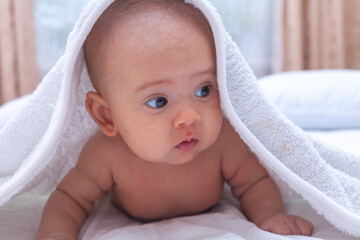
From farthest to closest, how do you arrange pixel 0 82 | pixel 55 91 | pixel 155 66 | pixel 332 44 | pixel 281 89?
pixel 332 44 → pixel 0 82 → pixel 281 89 → pixel 55 91 → pixel 155 66

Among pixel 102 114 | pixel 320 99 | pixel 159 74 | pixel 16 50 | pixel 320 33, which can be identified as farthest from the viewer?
pixel 320 33

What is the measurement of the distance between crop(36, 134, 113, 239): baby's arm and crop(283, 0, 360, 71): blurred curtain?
6.24 feet

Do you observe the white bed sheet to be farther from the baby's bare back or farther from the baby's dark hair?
the baby's dark hair

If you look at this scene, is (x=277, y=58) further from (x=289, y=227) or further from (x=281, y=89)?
(x=289, y=227)

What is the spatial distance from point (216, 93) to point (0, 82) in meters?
1.82

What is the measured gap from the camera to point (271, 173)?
35.0 inches

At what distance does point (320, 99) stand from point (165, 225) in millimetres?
1013

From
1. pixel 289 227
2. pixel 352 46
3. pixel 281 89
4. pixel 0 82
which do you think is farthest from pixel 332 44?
pixel 289 227

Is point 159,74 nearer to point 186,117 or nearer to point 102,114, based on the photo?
point 186,117

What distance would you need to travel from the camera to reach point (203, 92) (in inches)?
30.2

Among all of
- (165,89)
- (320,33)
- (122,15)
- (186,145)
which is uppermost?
(122,15)

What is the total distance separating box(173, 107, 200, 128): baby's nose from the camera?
0.71 m

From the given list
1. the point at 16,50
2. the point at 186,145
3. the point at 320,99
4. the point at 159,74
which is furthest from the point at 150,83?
the point at 16,50

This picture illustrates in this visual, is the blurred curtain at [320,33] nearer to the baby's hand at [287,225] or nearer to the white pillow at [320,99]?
the white pillow at [320,99]
